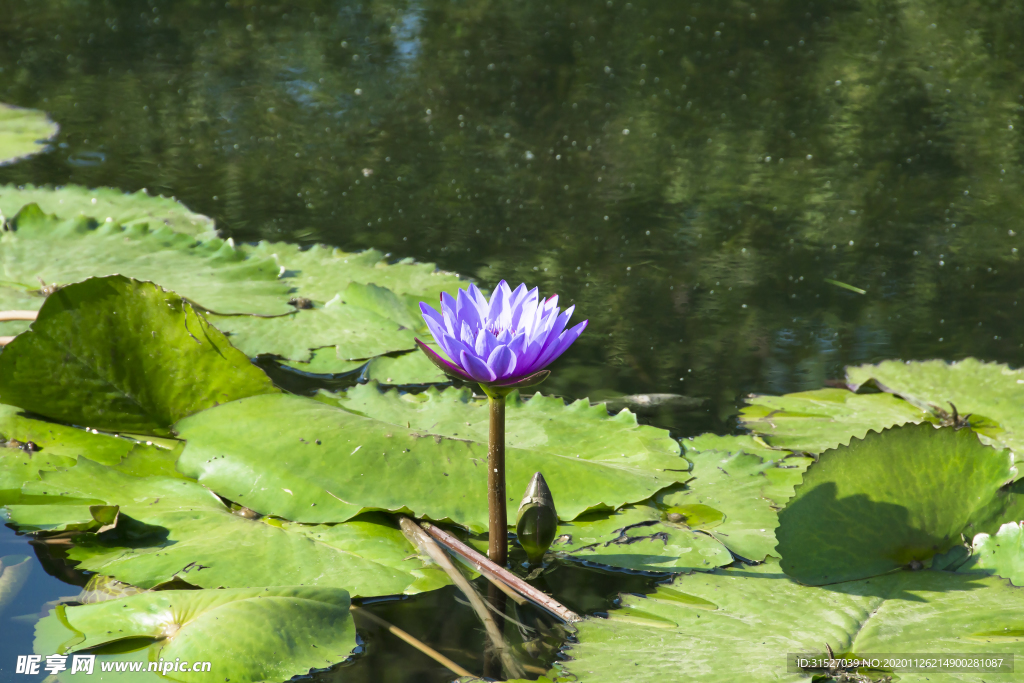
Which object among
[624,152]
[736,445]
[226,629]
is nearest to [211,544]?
[226,629]

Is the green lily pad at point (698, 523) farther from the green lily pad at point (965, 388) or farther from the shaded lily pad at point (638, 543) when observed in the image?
the green lily pad at point (965, 388)

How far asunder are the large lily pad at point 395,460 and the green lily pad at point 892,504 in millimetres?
235

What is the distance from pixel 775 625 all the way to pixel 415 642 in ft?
1.43

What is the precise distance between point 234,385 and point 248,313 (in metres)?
0.38

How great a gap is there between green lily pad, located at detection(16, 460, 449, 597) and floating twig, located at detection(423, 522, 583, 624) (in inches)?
1.8

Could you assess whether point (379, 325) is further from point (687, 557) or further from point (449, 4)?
point (449, 4)

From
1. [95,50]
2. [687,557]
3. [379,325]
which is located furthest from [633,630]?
[95,50]

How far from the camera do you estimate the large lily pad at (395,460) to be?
1154mm

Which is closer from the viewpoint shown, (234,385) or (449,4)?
(234,385)

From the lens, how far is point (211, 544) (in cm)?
109

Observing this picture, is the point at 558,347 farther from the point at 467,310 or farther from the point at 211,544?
the point at 211,544

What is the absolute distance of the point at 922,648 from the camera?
3.01 feet

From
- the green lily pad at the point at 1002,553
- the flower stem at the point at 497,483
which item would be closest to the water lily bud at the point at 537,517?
the flower stem at the point at 497,483

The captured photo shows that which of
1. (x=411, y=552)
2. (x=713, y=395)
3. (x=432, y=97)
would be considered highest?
(x=432, y=97)
